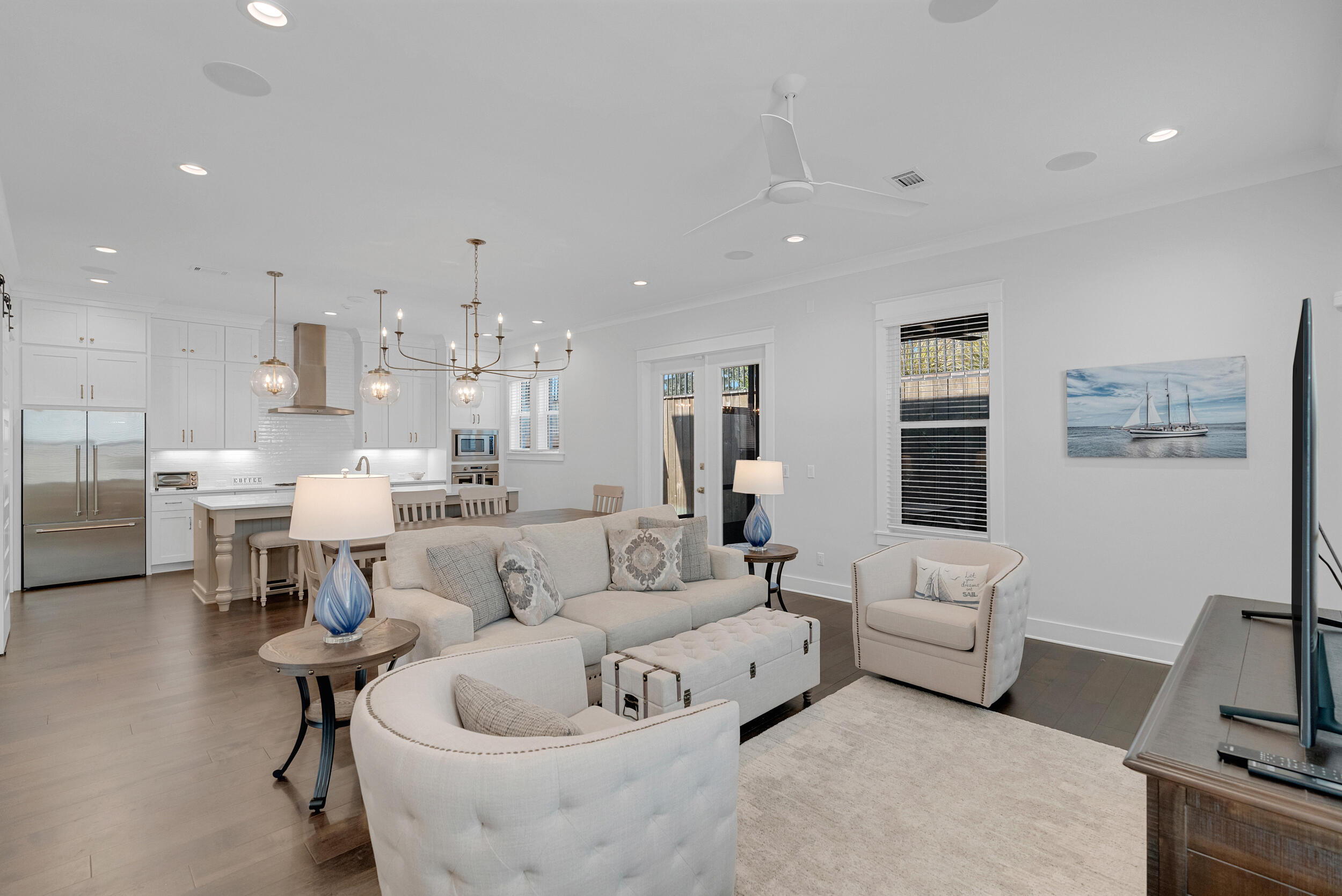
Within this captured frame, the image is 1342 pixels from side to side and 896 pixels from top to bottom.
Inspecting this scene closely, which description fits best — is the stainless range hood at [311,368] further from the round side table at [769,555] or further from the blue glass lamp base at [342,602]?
the blue glass lamp base at [342,602]

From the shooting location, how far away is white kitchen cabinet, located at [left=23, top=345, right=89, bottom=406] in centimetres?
589

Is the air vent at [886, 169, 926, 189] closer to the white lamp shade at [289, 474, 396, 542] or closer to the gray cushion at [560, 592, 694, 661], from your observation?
the gray cushion at [560, 592, 694, 661]

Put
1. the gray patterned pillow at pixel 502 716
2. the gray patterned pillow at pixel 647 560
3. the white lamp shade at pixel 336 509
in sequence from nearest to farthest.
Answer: the gray patterned pillow at pixel 502 716
the white lamp shade at pixel 336 509
the gray patterned pillow at pixel 647 560

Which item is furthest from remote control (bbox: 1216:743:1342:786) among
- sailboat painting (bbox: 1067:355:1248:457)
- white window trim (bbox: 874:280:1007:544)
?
white window trim (bbox: 874:280:1007:544)

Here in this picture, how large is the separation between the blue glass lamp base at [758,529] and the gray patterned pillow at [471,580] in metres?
1.93

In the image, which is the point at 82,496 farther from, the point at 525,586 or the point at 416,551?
the point at 525,586

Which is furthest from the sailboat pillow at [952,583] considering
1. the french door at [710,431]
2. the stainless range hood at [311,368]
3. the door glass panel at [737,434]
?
the stainless range hood at [311,368]

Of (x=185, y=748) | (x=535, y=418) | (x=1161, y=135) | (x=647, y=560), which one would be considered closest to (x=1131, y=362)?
(x=1161, y=135)

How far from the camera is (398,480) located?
330 inches

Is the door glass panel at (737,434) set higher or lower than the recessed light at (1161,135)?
lower

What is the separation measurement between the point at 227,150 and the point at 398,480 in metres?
5.67

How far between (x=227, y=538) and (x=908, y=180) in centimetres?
583

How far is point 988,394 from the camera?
15.1ft

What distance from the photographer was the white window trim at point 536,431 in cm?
816
